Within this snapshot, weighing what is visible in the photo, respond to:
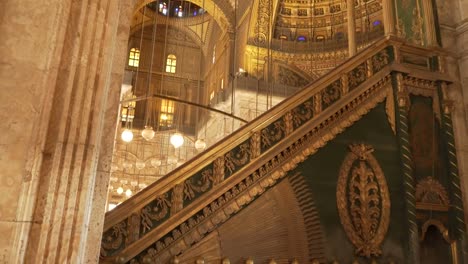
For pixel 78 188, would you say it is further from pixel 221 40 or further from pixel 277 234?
pixel 221 40

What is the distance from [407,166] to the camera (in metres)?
5.63

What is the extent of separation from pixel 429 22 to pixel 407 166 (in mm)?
2459

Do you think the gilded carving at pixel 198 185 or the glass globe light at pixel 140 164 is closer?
the gilded carving at pixel 198 185

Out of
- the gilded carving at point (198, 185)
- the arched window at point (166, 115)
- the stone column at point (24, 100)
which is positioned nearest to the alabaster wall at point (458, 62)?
the gilded carving at point (198, 185)

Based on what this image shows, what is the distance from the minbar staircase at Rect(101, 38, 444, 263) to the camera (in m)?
4.04

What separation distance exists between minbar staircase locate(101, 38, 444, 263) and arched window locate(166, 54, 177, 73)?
19224mm

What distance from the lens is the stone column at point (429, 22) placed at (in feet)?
21.1

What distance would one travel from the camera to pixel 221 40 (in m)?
18.0

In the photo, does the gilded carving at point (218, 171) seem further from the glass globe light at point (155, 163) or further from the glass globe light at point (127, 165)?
the glass globe light at point (155, 163)

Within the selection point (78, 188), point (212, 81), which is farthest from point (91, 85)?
point (212, 81)

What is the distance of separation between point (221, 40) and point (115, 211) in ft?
48.4

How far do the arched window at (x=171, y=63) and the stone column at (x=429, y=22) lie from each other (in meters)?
18.8

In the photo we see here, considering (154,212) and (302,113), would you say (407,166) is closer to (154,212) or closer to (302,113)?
(302,113)

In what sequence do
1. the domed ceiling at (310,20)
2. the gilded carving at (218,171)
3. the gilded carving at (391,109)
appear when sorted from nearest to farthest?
the gilded carving at (218,171)
the gilded carving at (391,109)
the domed ceiling at (310,20)
